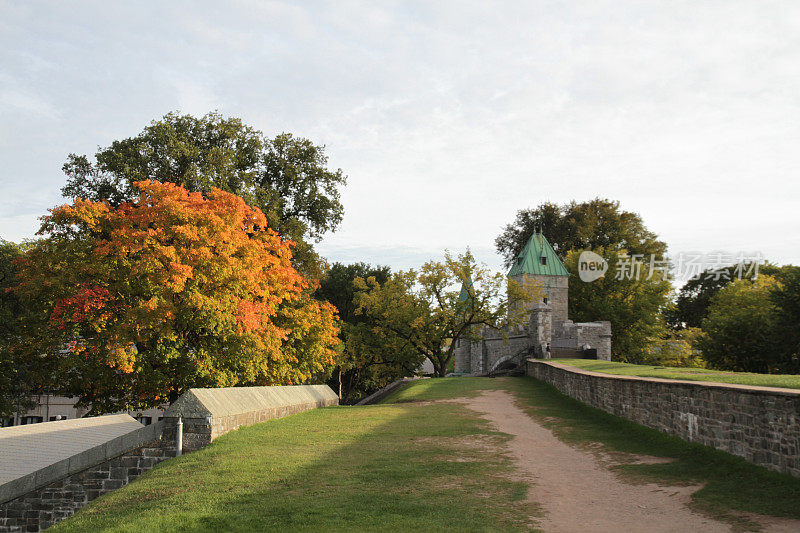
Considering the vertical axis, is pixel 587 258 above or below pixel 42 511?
above

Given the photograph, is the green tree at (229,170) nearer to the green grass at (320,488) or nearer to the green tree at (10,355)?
the green tree at (10,355)

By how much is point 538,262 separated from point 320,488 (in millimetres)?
44472

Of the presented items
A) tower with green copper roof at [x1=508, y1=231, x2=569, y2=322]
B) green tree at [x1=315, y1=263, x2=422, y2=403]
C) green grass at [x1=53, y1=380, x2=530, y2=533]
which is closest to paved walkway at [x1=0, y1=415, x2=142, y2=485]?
green grass at [x1=53, y1=380, x2=530, y2=533]

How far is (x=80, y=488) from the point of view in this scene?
10.6 metres

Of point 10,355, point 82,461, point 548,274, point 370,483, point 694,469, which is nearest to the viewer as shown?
point 370,483

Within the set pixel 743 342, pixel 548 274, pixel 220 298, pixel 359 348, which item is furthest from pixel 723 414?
pixel 548 274

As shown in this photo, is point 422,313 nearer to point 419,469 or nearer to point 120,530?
point 419,469

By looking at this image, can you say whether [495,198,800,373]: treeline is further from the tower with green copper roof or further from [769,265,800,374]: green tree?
the tower with green copper roof

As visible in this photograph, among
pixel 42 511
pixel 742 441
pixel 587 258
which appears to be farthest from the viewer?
pixel 587 258

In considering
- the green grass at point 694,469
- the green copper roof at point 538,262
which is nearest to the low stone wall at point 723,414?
the green grass at point 694,469

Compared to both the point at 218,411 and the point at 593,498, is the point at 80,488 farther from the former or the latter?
the point at 593,498

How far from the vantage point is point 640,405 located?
13.4 meters

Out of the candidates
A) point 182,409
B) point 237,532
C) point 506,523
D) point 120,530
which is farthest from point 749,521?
point 182,409

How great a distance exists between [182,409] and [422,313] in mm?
27373
